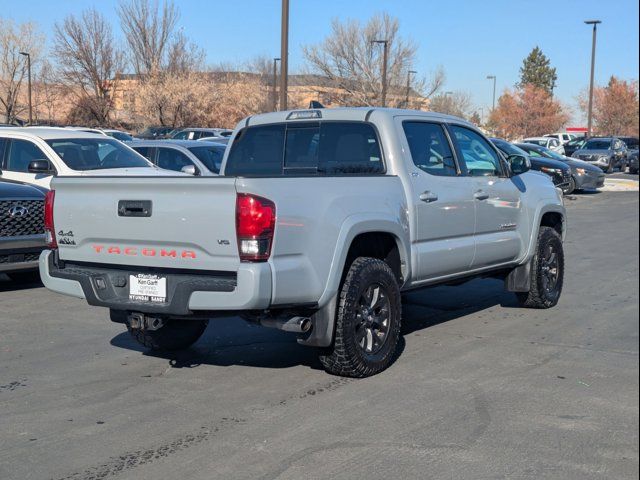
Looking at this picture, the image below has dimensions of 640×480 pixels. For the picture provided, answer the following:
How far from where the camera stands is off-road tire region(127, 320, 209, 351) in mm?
6719

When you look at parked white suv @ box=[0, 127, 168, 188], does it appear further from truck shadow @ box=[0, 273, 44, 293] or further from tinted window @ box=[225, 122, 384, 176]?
tinted window @ box=[225, 122, 384, 176]

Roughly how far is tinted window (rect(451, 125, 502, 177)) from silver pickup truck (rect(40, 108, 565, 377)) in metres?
0.02

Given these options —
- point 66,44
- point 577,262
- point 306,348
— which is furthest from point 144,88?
point 306,348

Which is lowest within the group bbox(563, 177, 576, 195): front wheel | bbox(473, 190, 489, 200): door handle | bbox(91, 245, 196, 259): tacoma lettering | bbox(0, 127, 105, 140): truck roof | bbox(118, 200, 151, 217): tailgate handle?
bbox(91, 245, 196, 259): tacoma lettering

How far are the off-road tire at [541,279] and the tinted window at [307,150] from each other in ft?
8.40

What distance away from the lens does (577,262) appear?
11891 millimetres

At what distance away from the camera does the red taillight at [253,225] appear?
16.4ft

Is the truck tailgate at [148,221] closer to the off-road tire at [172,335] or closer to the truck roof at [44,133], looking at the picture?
the off-road tire at [172,335]

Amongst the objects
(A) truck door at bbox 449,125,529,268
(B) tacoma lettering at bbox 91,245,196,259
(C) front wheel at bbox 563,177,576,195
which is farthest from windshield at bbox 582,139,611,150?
(B) tacoma lettering at bbox 91,245,196,259

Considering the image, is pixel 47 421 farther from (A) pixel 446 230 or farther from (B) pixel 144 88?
(B) pixel 144 88

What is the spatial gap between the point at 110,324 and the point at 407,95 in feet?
130

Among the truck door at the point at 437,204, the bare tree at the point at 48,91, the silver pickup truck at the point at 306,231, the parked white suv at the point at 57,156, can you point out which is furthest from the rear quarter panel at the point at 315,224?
the bare tree at the point at 48,91

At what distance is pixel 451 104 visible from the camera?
65.9 m

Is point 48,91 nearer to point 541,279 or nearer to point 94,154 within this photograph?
point 94,154
